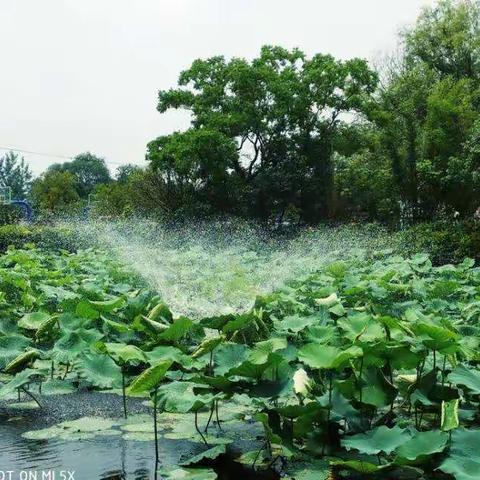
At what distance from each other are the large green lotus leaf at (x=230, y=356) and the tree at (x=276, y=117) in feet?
58.8

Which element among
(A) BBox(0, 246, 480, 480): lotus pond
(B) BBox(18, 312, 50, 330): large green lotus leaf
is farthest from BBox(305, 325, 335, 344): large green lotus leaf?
(B) BBox(18, 312, 50, 330): large green lotus leaf

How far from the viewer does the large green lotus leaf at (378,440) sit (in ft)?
7.61

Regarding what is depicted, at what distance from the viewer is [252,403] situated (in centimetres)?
334

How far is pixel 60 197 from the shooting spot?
1741 inches

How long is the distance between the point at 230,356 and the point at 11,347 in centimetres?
156

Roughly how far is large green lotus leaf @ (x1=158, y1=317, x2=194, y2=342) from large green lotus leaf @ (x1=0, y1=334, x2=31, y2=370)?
88 centimetres

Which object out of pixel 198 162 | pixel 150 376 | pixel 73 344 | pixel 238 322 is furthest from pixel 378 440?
pixel 198 162

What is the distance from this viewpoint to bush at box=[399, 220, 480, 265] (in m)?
12.5

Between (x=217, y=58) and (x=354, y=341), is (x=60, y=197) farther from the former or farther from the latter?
(x=354, y=341)

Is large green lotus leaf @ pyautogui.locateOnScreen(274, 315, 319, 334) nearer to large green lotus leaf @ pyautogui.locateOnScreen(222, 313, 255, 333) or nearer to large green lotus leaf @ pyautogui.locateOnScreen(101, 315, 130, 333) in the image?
large green lotus leaf @ pyautogui.locateOnScreen(222, 313, 255, 333)

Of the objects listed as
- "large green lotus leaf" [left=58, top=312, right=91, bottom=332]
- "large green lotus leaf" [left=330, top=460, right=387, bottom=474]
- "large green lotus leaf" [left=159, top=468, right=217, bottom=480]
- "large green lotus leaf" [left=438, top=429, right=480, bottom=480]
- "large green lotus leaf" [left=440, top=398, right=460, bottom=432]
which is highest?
"large green lotus leaf" [left=58, top=312, right=91, bottom=332]

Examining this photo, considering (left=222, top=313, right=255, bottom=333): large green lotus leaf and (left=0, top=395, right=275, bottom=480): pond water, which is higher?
(left=222, top=313, right=255, bottom=333): large green lotus leaf

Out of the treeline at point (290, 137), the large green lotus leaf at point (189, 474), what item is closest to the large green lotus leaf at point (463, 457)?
the large green lotus leaf at point (189, 474)

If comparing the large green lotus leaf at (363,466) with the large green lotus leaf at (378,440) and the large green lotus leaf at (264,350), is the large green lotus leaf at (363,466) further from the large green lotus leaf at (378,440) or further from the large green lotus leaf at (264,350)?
the large green lotus leaf at (264,350)
